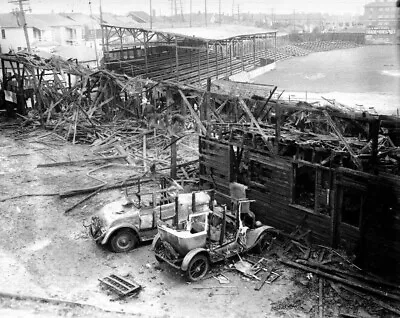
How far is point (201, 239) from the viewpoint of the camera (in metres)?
11.9

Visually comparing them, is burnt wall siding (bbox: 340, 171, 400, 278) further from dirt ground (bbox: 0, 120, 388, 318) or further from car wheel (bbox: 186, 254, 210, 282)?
car wheel (bbox: 186, 254, 210, 282)

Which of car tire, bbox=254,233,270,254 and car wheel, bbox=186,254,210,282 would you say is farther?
car tire, bbox=254,233,270,254

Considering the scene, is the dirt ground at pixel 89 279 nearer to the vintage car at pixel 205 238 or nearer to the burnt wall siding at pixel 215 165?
the vintage car at pixel 205 238

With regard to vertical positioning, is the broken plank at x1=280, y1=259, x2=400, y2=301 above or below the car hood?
below

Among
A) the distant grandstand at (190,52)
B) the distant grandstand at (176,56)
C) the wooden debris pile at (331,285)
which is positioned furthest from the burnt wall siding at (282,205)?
the distant grandstand at (176,56)

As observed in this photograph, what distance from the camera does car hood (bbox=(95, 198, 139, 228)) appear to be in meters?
13.6

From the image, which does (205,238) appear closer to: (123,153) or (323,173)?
(323,173)

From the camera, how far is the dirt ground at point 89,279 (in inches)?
426

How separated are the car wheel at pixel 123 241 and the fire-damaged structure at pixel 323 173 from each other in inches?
159

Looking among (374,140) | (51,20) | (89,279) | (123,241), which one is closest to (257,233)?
(123,241)

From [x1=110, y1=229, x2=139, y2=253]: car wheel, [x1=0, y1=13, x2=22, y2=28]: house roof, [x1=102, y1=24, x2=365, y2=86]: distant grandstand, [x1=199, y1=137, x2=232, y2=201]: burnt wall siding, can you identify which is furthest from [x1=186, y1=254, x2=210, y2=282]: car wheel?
[x1=0, y1=13, x2=22, y2=28]: house roof

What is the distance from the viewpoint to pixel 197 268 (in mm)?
11883

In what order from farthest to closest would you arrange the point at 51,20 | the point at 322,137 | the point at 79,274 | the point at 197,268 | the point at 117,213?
1. the point at 51,20
2. the point at 117,213
3. the point at 322,137
4. the point at 79,274
5. the point at 197,268

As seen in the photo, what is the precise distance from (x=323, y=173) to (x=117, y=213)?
624 centimetres
